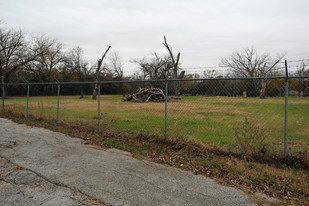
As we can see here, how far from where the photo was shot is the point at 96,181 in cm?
370

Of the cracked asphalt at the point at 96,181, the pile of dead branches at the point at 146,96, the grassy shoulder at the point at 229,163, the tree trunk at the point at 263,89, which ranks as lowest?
the cracked asphalt at the point at 96,181

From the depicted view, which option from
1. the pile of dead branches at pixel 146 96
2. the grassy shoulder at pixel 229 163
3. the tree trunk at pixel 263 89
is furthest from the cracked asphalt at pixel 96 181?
the pile of dead branches at pixel 146 96

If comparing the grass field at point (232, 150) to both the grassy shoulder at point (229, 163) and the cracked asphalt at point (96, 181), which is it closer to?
the grassy shoulder at point (229, 163)

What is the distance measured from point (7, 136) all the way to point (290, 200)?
7.98 metres

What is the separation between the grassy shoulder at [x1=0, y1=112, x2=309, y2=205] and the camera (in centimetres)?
341

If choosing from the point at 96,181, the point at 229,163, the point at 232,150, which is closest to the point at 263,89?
the point at 232,150

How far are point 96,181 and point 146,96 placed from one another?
21388 millimetres

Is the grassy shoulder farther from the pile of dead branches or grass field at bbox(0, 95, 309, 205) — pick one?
the pile of dead branches

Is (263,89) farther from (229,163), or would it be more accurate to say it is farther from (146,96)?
(146,96)

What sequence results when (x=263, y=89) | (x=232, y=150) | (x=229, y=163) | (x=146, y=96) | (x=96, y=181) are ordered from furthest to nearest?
(x=146, y=96) < (x=232, y=150) < (x=263, y=89) < (x=229, y=163) < (x=96, y=181)

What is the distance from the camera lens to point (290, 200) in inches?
121

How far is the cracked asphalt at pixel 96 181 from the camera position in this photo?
122 inches

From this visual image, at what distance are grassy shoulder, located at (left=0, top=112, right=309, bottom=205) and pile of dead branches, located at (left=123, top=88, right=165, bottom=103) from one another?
17.4m

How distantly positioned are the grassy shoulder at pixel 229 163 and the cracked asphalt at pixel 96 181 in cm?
32
